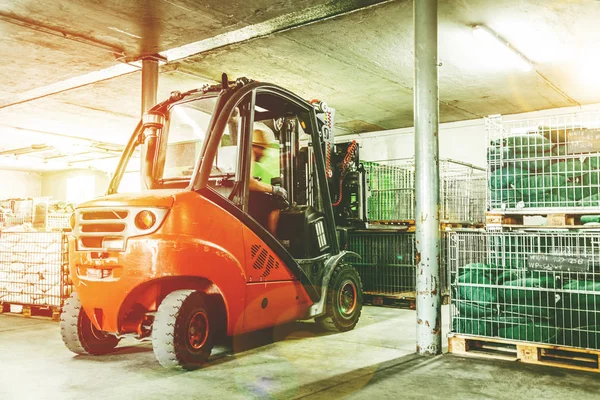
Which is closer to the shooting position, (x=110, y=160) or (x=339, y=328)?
(x=339, y=328)

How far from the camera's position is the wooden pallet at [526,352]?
494 cm

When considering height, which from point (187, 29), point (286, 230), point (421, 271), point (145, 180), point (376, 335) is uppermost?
point (187, 29)

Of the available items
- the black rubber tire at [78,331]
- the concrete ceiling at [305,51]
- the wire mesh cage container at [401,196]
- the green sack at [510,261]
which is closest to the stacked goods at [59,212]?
the concrete ceiling at [305,51]

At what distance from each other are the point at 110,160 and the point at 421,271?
21912mm

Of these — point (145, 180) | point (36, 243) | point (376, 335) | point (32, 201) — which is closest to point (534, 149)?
point (376, 335)

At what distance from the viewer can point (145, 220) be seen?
4.72 m

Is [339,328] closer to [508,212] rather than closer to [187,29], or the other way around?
[508,212]

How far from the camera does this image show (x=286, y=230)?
6543 mm

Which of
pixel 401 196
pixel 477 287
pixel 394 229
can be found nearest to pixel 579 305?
pixel 477 287

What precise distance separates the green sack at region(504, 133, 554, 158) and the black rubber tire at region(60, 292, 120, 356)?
5065 mm

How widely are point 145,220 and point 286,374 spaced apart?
1.94 meters

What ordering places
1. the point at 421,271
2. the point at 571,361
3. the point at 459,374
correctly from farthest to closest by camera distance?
the point at 421,271 → the point at 571,361 → the point at 459,374

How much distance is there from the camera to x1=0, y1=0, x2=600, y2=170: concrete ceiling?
7734mm

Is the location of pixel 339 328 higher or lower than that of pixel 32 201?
lower
